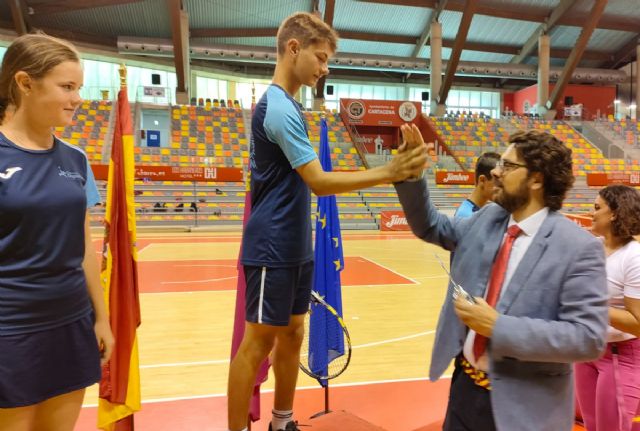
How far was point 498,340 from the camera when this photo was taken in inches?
51.4

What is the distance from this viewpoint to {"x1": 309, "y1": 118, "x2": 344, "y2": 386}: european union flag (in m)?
3.01

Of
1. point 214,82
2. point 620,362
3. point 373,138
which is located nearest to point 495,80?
point 373,138

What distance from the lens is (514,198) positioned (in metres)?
1.50

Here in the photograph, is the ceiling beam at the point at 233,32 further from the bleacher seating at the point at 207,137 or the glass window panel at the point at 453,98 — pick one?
the glass window panel at the point at 453,98

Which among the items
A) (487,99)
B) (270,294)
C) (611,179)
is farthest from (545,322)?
(487,99)

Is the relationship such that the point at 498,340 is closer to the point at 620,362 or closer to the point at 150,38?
the point at 620,362

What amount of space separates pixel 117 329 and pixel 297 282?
3.28 feet

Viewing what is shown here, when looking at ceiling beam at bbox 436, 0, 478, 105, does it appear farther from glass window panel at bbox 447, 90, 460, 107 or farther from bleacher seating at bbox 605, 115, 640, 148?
bleacher seating at bbox 605, 115, 640, 148

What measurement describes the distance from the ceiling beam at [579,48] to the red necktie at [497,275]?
23.7 metres

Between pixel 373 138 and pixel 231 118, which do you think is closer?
pixel 231 118

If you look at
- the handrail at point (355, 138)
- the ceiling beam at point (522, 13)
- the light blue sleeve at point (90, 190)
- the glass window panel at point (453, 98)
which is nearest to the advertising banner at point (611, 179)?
the handrail at point (355, 138)

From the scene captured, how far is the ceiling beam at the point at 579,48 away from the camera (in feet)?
67.6

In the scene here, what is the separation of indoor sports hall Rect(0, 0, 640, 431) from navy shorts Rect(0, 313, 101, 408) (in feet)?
3.27

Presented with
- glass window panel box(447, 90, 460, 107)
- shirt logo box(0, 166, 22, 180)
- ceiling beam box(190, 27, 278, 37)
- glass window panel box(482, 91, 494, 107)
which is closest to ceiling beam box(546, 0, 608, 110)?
glass window panel box(482, 91, 494, 107)
